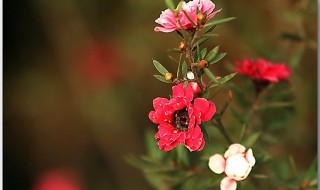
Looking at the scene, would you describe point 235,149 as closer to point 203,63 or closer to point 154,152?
point 203,63

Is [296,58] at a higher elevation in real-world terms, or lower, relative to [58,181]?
higher

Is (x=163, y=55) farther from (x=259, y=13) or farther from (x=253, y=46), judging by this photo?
(x=253, y=46)

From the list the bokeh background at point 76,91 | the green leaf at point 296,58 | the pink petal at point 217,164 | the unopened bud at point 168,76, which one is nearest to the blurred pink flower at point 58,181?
the bokeh background at point 76,91

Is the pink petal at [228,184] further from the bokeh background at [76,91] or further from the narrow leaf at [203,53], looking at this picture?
the bokeh background at [76,91]

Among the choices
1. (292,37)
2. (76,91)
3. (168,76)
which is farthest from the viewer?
(76,91)

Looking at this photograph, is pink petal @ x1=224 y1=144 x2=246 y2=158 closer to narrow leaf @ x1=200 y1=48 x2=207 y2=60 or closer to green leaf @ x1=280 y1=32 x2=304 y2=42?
narrow leaf @ x1=200 y1=48 x2=207 y2=60

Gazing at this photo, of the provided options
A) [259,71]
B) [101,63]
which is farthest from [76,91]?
[259,71]
